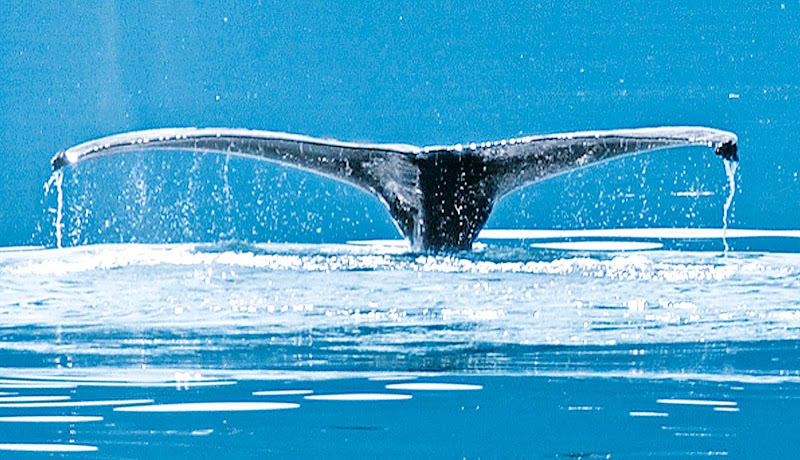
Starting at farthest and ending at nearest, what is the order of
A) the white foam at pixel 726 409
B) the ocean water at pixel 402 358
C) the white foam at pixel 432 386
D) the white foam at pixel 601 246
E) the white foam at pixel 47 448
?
the white foam at pixel 601 246 → the white foam at pixel 432 386 → the white foam at pixel 726 409 → the ocean water at pixel 402 358 → the white foam at pixel 47 448

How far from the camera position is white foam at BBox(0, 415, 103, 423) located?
291 inches

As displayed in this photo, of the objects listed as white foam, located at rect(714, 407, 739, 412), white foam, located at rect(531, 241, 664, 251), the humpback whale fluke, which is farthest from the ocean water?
white foam, located at rect(531, 241, 664, 251)

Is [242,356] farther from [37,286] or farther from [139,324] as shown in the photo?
[37,286]

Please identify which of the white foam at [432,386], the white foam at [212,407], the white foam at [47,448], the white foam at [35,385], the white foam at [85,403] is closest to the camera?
the white foam at [47,448]

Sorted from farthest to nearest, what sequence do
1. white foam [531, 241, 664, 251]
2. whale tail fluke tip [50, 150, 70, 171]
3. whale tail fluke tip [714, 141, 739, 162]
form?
white foam [531, 241, 664, 251] → whale tail fluke tip [50, 150, 70, 171] → whale tail fluke tip [714, 141, 739, 162]

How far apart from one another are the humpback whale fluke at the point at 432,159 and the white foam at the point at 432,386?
4.70m

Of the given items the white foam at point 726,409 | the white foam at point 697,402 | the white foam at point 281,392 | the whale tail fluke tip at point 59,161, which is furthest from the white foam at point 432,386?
the whale tail fluke tip at point 59,161

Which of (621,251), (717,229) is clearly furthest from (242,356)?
(717,229)

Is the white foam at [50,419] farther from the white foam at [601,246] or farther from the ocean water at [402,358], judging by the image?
the white foam at [601,246]

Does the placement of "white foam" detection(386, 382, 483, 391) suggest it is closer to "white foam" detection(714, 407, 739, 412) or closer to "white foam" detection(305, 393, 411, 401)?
"white foam" detection(305, 393, 411, 401)

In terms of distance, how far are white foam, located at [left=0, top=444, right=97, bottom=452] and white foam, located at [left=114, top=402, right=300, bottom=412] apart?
842mm

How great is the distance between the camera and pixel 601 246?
1972cm

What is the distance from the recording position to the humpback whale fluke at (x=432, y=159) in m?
13.6

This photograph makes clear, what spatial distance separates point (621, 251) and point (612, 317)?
23.1 feet
